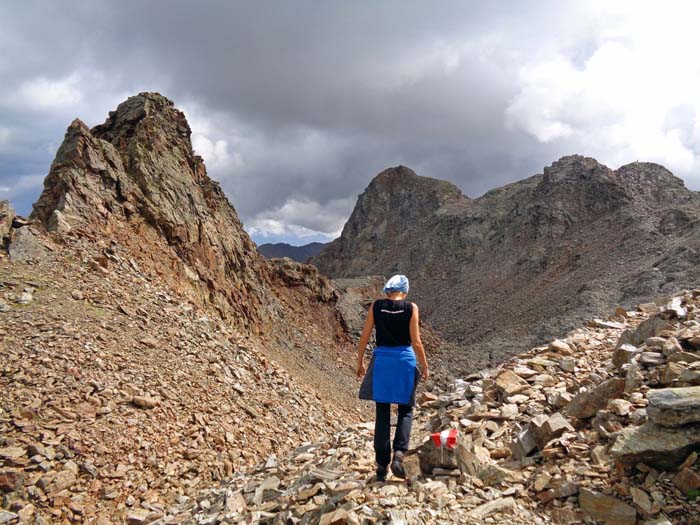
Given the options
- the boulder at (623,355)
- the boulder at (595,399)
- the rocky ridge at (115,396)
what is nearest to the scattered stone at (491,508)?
the boulder at (595,399)

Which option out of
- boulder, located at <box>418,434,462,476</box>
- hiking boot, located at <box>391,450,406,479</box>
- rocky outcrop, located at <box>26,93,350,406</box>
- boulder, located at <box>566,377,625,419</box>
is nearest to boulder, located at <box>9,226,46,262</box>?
rocky outcrop, located at <box>26,93,350,406</box>

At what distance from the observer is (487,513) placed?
13.5ft

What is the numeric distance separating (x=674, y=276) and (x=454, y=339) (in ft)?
60.1

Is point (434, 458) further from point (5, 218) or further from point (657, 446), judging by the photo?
point (5, 218)

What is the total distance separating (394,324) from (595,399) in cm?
286

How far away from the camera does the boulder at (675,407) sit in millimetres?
4242

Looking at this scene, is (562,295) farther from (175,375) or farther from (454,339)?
(175,375)

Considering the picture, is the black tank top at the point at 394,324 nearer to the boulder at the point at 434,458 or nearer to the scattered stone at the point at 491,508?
the boulder at the point at 434,458

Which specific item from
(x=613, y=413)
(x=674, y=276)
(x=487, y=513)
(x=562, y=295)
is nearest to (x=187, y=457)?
(x=487, y=513)

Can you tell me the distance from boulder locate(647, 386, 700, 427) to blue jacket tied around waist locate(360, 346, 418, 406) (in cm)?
249

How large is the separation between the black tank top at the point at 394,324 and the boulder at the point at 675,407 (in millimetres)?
2619

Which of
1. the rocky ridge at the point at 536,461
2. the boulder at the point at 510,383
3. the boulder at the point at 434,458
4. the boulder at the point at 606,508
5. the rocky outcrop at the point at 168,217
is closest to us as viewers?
the boulder at the point at 606,508

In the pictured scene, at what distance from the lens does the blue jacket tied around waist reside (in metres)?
5.21

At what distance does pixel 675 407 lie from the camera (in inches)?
169
